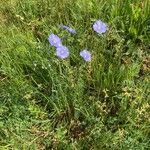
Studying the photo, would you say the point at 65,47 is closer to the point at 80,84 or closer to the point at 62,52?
the point at 62,52

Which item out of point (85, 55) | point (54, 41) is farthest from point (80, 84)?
point (54, 41)

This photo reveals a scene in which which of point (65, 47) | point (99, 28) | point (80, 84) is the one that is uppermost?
point (99, 28)

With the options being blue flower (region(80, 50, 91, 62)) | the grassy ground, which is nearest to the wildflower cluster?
blue flower (region(80, 50, 91, 62))

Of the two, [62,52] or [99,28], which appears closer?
[62,52]

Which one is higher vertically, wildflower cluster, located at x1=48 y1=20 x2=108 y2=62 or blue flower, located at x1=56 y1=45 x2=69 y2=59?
wildflower cluster, located at x1=48 y1=20 x2=108 y2=62

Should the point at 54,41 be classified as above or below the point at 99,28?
below

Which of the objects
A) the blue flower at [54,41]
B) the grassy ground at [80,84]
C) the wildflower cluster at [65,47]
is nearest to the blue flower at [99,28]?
the wildflower cluster at [65,47]

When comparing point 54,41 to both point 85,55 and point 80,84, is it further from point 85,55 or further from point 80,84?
point 80,84

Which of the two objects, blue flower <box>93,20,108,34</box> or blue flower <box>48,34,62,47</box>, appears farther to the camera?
blue flower <box>93,20,108,34</box>

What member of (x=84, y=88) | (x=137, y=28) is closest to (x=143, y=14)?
(x=137, y=28)

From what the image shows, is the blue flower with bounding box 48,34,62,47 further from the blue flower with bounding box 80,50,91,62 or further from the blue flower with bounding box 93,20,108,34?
the blue flower with bounding box 93,20,108,34
